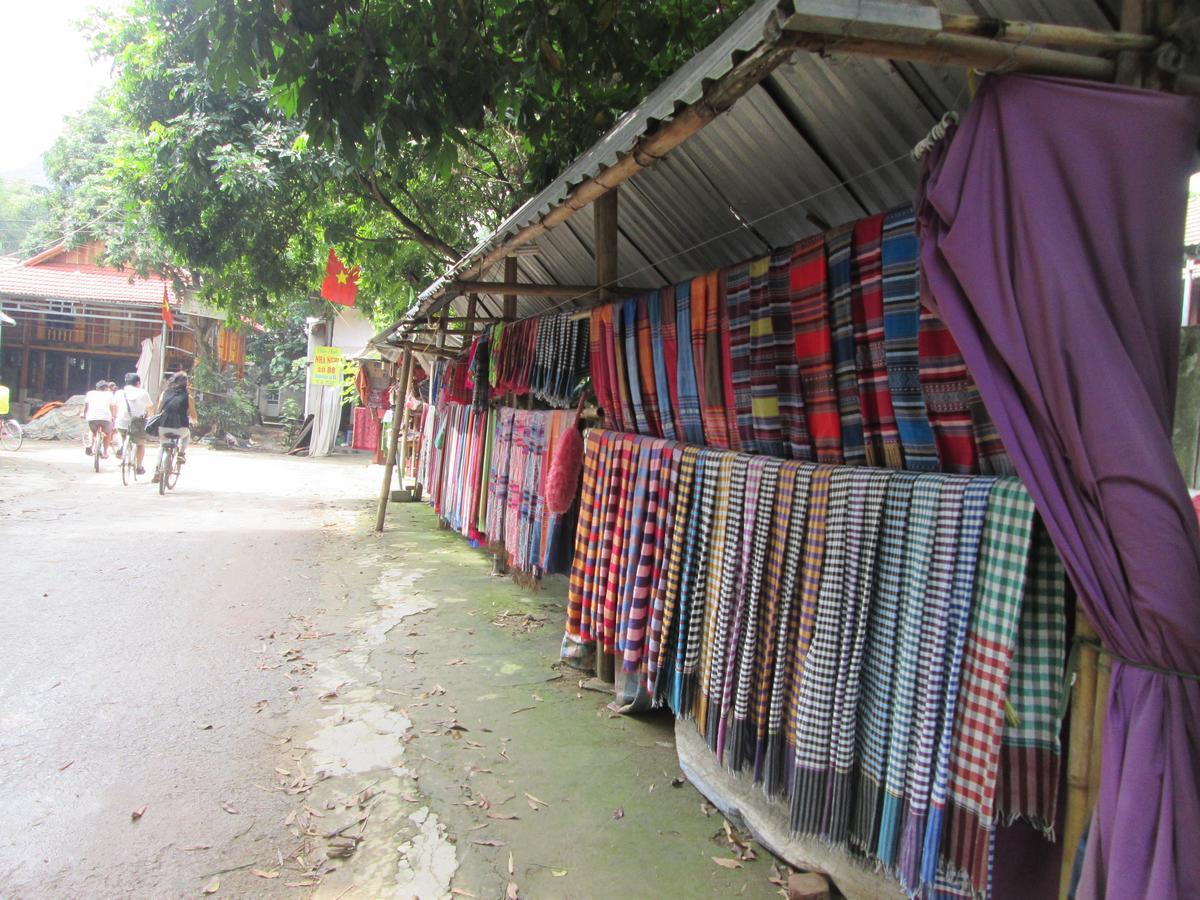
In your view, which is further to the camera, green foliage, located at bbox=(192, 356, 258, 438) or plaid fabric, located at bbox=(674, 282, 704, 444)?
green foliage, located at bbox=(192, 356, 258, 438)

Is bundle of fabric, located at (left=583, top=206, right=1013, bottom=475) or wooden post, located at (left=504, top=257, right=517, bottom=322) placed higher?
wooden post, located at (left=504, top=257, right=517, bottom=322)

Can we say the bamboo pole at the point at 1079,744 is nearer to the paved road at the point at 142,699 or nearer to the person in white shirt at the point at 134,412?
the paved road at the point at 142,699

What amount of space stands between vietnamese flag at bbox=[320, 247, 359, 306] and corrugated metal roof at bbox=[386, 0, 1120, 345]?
9000 millimetres

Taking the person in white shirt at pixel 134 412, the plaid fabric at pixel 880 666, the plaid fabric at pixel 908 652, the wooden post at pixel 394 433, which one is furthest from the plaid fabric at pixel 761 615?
the person in white shirt at pixel 134 412

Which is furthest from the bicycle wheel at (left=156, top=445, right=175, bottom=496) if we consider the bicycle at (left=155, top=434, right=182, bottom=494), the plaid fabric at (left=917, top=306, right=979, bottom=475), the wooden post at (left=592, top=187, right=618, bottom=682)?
the plaid fabric at (left=917, top=306, right=979, bottom=475)

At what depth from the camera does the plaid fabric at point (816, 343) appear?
2.41m

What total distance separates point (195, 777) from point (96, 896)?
820mm

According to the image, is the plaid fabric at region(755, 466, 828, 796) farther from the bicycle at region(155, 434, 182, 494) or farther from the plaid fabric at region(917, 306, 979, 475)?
the bicycle at region(155, 434, 182, 494)

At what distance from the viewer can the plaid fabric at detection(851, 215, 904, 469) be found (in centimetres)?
224

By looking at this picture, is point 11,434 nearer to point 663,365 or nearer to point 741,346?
point 663,365

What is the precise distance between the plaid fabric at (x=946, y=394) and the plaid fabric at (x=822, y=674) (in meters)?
0.30

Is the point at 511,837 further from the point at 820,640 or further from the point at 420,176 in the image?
the point at 420,176

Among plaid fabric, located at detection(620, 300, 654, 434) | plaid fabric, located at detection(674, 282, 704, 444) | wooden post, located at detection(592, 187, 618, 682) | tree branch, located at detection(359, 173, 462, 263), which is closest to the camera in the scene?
plaid fabric, located at detection(674, 282, 704, 444)

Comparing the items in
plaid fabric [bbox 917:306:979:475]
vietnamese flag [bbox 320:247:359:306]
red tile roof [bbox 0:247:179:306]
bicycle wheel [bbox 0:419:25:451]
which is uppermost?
red tile roof [bbox 0:247:179:306]
